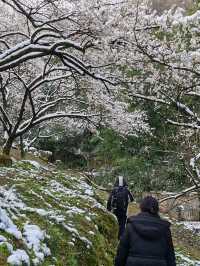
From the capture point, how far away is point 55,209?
22.5ft

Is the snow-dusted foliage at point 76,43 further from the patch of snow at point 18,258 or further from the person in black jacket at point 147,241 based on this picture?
the person in black jacket at point 147,241

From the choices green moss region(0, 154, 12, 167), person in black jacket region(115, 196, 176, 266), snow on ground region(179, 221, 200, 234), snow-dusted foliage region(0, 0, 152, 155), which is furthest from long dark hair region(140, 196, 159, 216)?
snow on ground region(179, 221, 200, 234)

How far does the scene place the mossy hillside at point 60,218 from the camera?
5.28 metres

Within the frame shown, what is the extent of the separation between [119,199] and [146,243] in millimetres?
5497

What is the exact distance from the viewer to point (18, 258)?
14.0 feet

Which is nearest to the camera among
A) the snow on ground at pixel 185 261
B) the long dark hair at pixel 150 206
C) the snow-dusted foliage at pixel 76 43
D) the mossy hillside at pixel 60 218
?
the long dark hair at pixel 150 206

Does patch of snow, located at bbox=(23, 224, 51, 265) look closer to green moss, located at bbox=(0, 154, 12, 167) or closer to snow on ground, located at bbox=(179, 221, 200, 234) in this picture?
green moss, located at bbox=(0, 154, 12, 167)

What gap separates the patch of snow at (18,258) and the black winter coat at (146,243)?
1013 mm

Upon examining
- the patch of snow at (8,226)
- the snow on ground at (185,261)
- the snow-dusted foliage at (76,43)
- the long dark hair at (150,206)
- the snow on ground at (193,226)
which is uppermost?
the snow-dusted foliage at (76,43)

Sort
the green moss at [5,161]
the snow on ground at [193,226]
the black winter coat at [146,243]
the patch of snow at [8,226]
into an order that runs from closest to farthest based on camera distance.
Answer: the black winter coat at [146,243], the patch of snow at [8,226], the green moss at [5,161], the snow on ground at [193,226]

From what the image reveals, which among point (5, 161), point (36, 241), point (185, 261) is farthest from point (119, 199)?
point (36, 241)

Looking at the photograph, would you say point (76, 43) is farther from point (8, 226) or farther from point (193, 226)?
point (193, 226)

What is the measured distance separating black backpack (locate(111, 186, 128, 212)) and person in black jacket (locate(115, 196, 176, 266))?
17.4ft

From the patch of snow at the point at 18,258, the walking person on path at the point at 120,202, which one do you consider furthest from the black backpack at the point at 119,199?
the patch of snow at the point at 18,258
